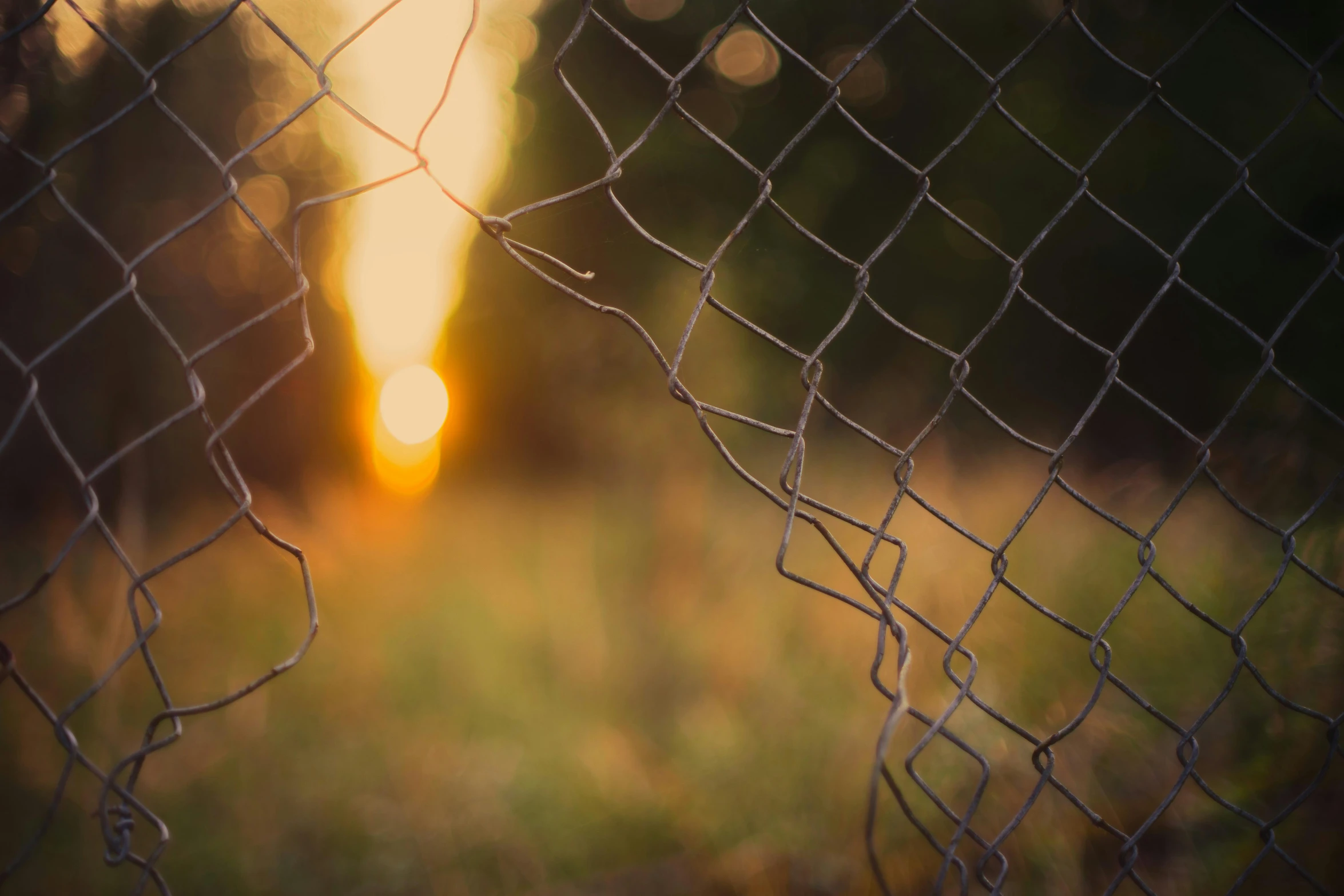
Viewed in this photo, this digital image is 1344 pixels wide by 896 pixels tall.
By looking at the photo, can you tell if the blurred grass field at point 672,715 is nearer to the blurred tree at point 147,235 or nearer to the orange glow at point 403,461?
the blurred tree at point 147,235

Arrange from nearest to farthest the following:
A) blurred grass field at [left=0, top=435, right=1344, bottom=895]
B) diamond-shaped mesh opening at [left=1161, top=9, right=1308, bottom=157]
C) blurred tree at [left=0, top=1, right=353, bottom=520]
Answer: blurred grass field at [left=0, top=435, right=1344, bottom=895] < blurred tree at [left=0, top=1, right=353, bottom=520] < diamond-shaped mesh opening at [left=1161, top=9, right=1308, bottom=157]

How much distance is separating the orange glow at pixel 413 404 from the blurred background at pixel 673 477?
490 millimetres

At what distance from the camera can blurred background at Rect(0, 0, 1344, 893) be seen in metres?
1.56

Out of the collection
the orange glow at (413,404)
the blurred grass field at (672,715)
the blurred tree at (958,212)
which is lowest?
the blurred grass field at (672,715)

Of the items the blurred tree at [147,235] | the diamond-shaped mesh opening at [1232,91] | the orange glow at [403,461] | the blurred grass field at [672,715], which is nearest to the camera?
the blurred grass field at [672,715]

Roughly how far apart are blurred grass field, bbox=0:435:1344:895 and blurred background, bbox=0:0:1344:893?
1 centimetres

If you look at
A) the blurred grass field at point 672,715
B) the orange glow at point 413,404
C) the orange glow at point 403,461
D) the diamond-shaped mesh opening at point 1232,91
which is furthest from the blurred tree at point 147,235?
the diamond-shaped mesh opening at point 1232,91

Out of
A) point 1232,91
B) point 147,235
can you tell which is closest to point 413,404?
point 147,235

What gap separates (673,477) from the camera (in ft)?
10.6

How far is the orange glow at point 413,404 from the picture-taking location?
19.3 ft

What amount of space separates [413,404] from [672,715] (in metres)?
4.90

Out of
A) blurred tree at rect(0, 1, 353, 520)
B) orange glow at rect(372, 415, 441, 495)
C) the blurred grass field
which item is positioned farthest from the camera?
orange glow at rect(372, 415, 441, 495)

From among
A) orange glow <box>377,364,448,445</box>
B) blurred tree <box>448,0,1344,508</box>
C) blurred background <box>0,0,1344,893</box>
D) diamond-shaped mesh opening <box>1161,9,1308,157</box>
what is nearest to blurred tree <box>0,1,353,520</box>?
blurred background <box>0,0,1344,893</box>

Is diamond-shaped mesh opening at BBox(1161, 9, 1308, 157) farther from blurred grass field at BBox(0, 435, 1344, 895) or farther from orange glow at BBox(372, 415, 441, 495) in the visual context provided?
orange glow at BBox(372, 415, 441, 495)
